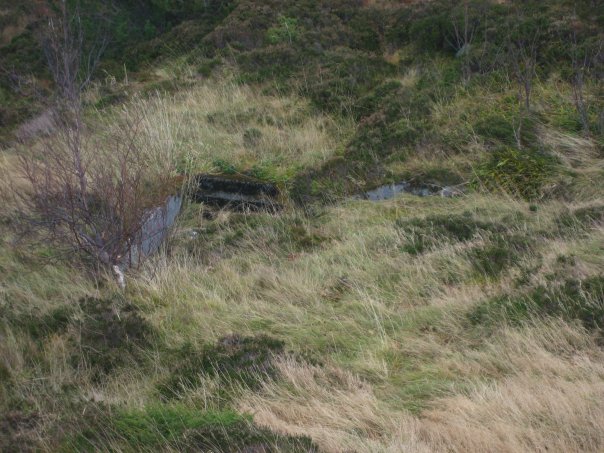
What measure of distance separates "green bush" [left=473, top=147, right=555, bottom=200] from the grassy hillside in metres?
0.03

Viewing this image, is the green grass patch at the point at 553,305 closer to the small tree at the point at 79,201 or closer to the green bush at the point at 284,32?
the small tree at the point at 79,201

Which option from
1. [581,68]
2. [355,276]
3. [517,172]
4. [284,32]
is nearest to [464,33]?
[581,68]

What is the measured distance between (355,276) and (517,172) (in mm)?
3205

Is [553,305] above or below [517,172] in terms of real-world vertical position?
above

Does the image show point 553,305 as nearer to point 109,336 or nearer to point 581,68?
point 109,336

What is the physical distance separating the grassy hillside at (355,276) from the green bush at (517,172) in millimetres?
27

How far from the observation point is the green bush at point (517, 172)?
8.30 metres

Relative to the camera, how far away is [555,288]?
16.9 feet

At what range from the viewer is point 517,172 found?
8523 millimetres

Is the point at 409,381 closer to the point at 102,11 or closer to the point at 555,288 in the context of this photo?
the point at 555,288

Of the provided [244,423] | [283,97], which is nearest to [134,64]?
[283,97]

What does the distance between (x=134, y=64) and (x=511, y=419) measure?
49.4ft

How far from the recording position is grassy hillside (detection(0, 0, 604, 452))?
13.1 ft

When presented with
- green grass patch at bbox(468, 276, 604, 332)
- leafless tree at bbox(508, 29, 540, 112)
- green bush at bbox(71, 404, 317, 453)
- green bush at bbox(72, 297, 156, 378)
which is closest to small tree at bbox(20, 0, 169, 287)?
green bush at bbox(72, 297, 156, 378)
